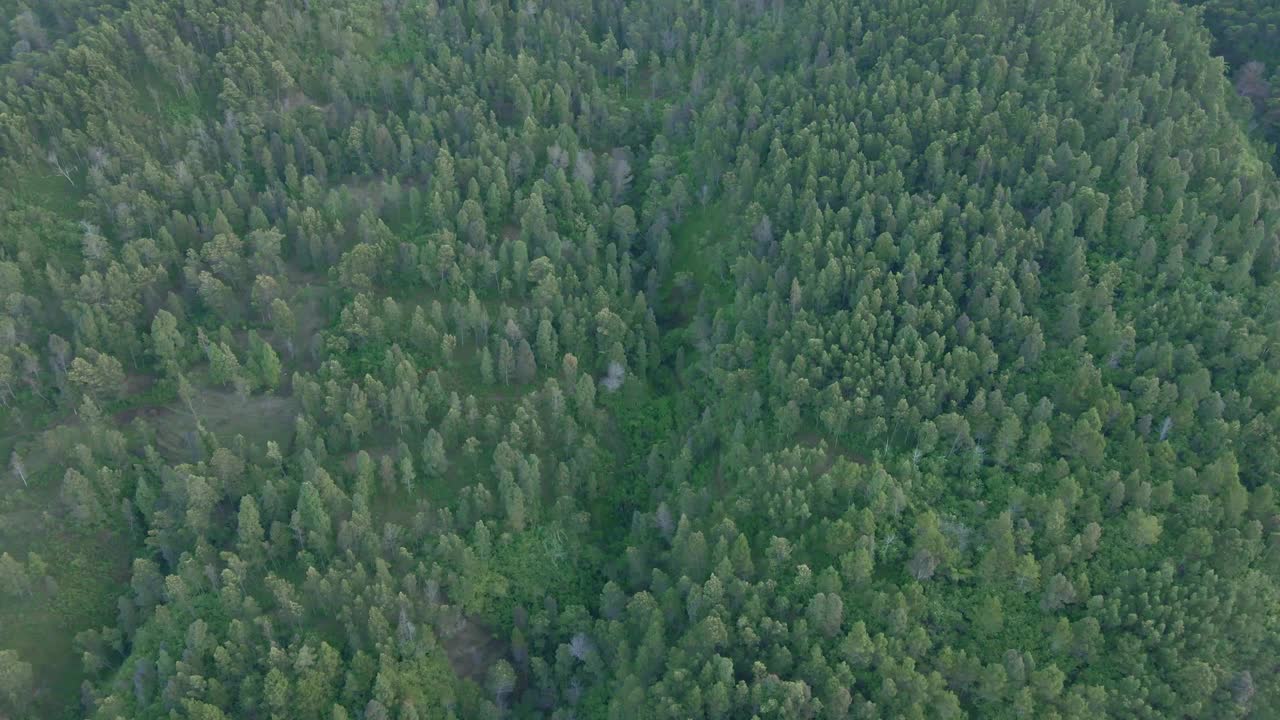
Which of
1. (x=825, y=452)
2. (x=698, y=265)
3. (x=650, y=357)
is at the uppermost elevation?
(x=698, y=265)

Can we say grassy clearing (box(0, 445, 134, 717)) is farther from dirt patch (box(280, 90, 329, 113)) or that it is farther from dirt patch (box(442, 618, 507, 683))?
dirt patch (box(280, 90, 329, 113))

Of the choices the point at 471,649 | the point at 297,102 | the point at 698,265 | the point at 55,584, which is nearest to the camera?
the point at 471,649

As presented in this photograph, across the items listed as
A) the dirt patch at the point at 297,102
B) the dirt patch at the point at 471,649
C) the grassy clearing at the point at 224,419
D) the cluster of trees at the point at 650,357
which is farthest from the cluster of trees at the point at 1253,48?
the grassy clearing at the point at 224,419

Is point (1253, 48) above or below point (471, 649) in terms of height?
above

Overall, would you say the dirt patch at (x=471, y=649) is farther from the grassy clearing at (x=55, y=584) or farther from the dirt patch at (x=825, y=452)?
the dirt patch at (x=825, y=452)

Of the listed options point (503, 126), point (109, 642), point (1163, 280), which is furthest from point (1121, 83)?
point (109, 642)

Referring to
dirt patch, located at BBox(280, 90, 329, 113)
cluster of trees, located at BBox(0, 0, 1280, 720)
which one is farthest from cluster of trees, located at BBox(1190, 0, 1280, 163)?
dirt patch, located at BBox(280, 90, 329, 113)

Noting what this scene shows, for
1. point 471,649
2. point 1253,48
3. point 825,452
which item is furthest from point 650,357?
point 1253,48

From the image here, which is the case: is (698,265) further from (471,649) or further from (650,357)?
(471,649)
